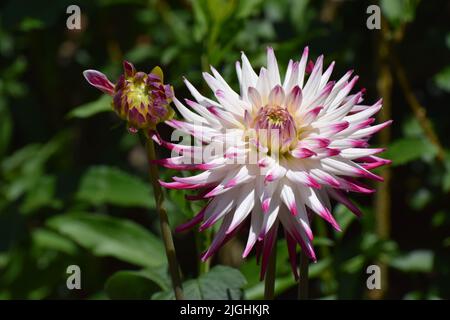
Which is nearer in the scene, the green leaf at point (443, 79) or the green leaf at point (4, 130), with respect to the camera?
the green leaf at point (443, 79)

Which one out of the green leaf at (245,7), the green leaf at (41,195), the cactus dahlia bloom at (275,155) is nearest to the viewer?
the cactus dahlia bloom at (275,155)

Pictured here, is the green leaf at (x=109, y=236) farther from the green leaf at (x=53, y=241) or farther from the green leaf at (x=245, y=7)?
the green leaf at (x=245, y=7)

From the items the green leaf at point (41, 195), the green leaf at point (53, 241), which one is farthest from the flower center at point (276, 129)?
the green leaf at point (53, 241)

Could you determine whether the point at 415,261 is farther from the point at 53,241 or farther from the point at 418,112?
the point at 53,241
